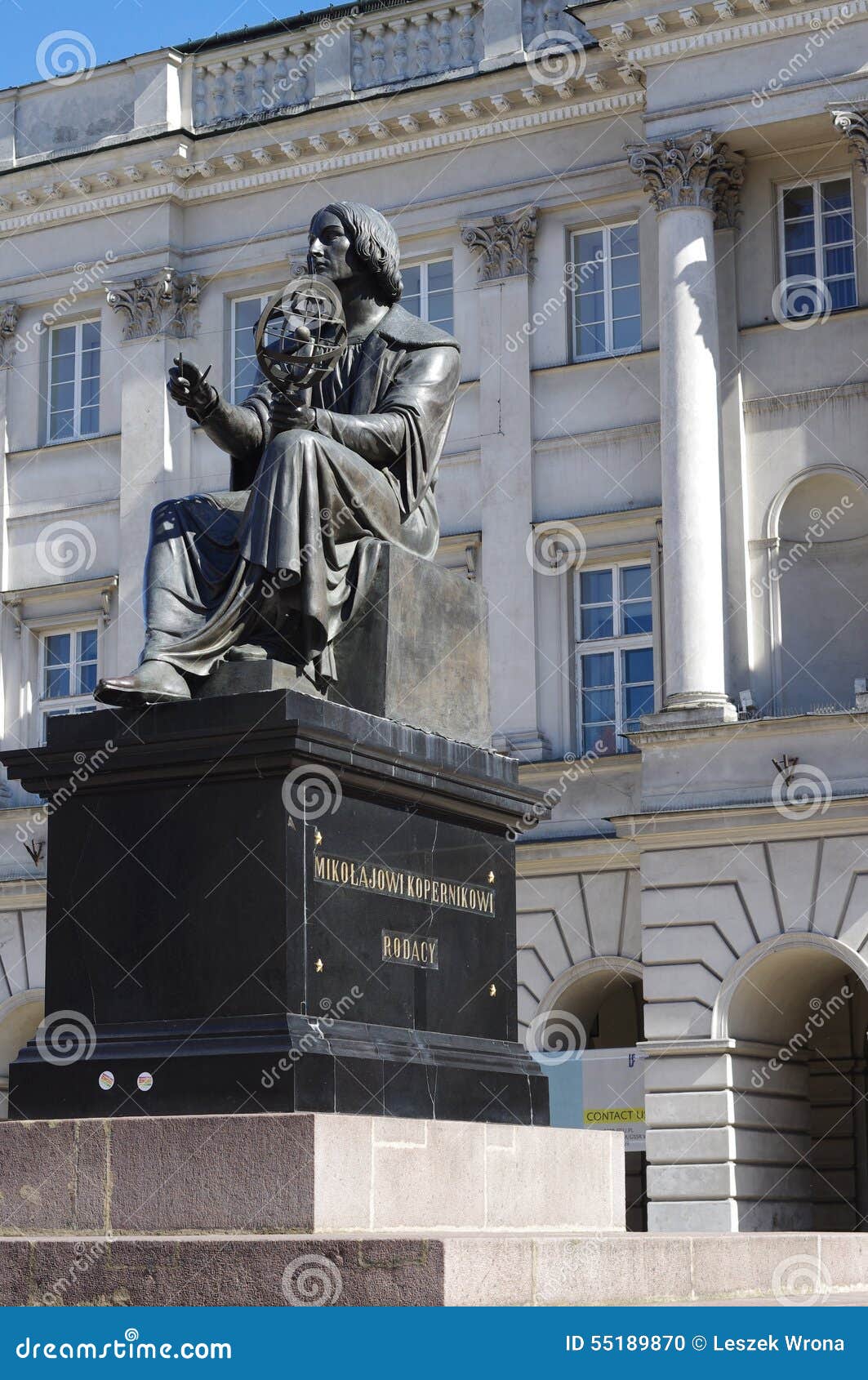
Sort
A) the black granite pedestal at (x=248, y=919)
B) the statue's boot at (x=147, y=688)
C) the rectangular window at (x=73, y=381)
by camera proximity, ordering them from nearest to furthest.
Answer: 1. the black granite pedestal at (x=248, y=919)
2. the statue's boot at (x=147, y=688)
3. the rectangular window at (x=73, y=381)

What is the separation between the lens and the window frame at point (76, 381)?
2992cm

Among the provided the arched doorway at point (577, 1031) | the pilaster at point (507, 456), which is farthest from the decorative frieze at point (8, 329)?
the arched doorway at point (577, 1031)

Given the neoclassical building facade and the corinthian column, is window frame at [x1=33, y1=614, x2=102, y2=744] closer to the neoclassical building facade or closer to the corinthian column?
the neoclassical building facade

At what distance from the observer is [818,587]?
2450 cm

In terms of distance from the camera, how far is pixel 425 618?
8.61m

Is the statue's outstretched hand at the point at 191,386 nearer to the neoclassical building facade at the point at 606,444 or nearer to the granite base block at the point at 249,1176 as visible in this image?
the granite base block at the point at 249,1176

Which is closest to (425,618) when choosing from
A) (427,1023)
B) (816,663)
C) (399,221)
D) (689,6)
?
(427,1023)

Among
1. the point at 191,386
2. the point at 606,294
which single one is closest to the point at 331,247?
the point at 191,386

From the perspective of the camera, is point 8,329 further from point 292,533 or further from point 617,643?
point 292,533

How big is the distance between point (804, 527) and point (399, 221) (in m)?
6.75

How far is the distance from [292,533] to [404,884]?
131cm

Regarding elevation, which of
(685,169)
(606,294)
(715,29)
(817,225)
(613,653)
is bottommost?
(613,653)

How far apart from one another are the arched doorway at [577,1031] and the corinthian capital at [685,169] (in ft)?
27.2

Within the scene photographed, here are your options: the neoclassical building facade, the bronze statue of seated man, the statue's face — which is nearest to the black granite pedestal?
the bronze statue of seated man
